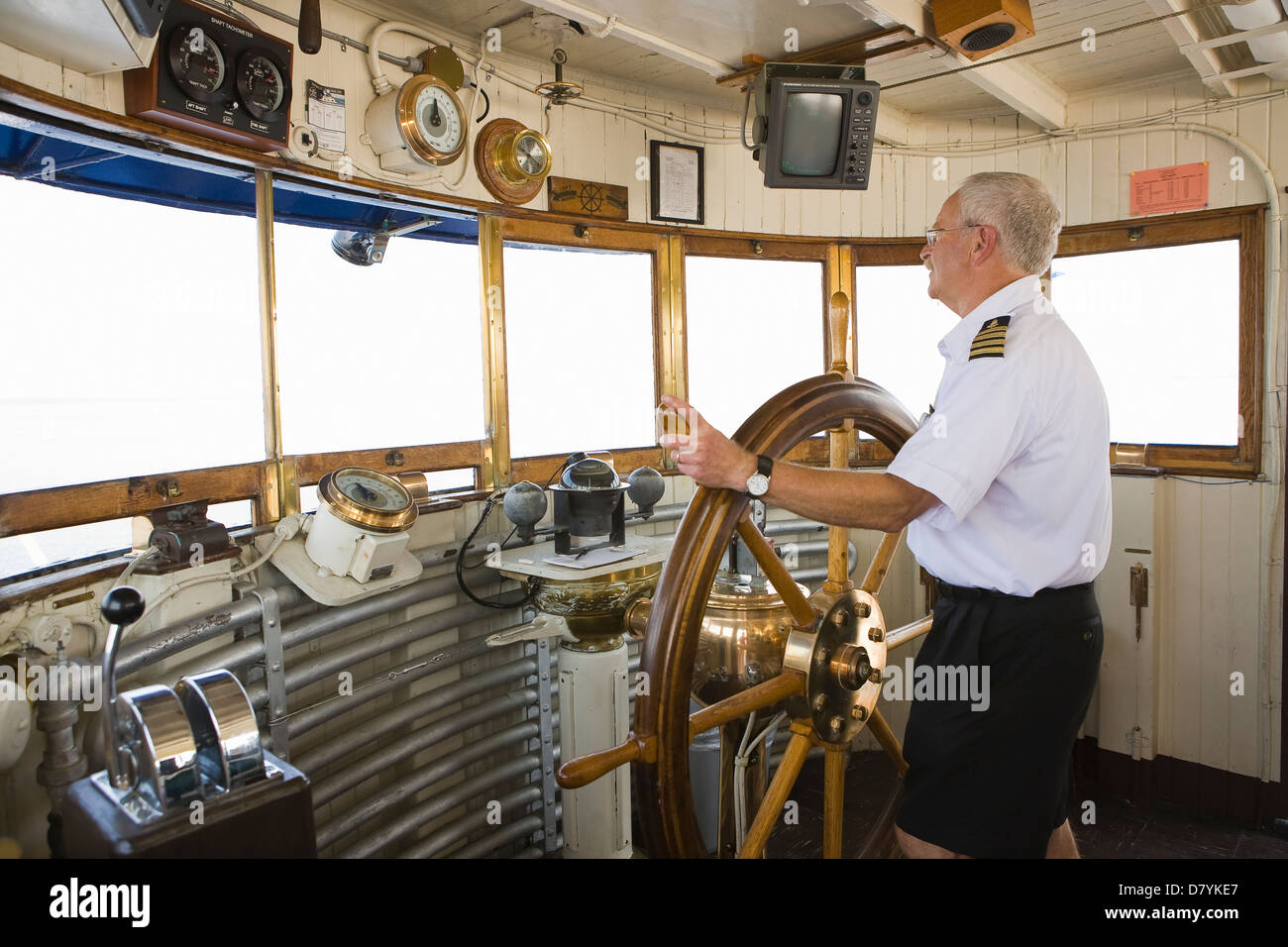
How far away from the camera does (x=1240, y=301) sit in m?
3.24

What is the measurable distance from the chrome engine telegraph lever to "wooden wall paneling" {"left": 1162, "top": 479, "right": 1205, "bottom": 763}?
137 inches

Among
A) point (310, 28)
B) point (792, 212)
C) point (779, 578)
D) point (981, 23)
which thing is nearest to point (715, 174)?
point (792, 212)

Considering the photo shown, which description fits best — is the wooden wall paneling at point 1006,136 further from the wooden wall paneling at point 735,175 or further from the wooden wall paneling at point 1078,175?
the wooden wall paneling at point 735,175

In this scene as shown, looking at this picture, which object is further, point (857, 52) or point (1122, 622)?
point (1122, 622)

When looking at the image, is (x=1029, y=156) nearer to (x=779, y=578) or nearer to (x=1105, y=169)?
(x=1105, y=169)

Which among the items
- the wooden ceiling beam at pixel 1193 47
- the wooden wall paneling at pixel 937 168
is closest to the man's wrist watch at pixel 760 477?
the wooden ceiling beam at pixel 1193 47

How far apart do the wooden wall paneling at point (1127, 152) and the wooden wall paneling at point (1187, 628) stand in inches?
42.6

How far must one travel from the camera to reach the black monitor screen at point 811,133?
2.76m

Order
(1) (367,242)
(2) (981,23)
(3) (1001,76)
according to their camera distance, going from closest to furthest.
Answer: (2) (981,23) → (1) (367,242) → (3) (1001,76)

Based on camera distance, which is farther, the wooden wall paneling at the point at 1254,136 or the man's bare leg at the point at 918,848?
the wooden wall paneling at the point at 1254,136

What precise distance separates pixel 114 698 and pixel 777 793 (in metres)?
0.91

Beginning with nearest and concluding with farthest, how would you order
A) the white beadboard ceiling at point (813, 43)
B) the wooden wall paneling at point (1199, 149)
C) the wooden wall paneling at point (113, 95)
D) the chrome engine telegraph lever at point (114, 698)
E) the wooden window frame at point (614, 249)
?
the chrome engine telegraph lever at point (114, 698)
the wooden wall paneling at point (113, 95)
the white beadboard ceiling at point (813, 43)
the wooden window frame at point (614, 249)
the wooden wall paneling at point (1199, 149)

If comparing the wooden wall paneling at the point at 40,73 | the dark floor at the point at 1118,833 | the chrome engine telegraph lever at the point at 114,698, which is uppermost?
the wooden wall paneling at the point at 40,73

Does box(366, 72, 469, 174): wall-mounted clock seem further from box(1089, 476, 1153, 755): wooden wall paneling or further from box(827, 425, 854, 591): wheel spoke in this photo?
box(1089, 476, 1153, 755): wooden wall paneling
